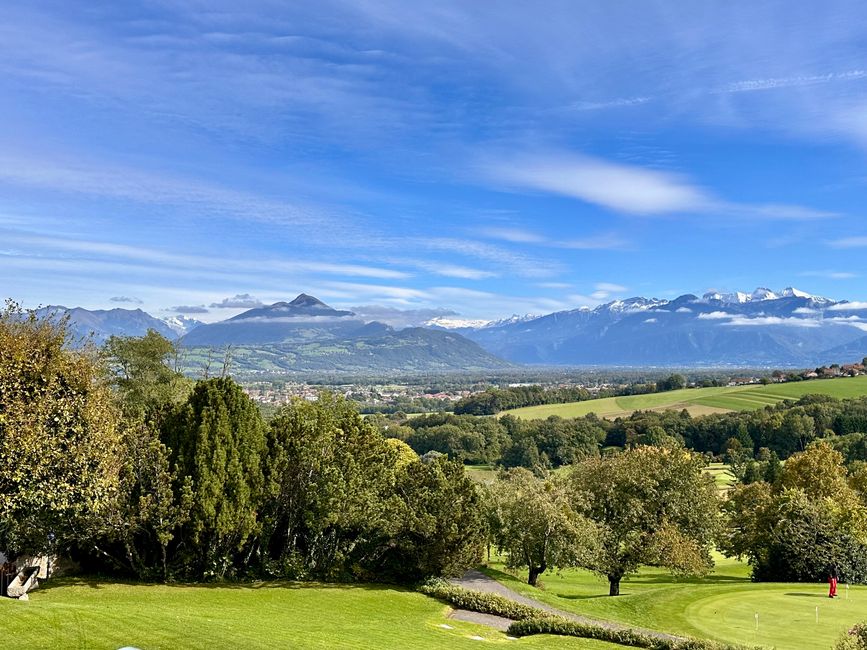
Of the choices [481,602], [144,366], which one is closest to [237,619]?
[481,602]

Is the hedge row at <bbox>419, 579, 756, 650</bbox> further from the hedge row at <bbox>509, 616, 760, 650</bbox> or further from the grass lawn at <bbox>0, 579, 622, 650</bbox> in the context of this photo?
the grass lawn at <bbox>0, 579, 622, 650</bbox>

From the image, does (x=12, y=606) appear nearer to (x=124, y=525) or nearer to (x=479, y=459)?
(x=124, y=525)

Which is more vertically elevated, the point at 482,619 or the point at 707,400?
the point at 707,400

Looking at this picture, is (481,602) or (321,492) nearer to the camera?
(481,602)

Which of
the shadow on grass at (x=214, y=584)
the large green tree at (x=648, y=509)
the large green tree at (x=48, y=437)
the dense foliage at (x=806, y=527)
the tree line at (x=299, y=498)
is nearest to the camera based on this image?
the large green tree at (x=48, y=437)

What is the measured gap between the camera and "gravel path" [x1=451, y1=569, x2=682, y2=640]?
2414 cm

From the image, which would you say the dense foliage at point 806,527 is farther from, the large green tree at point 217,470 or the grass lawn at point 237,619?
the large green tree at point 217,470

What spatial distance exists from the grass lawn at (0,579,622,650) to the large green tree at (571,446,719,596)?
12.9m

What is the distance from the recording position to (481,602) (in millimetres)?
27656

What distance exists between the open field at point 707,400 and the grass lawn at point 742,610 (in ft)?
381

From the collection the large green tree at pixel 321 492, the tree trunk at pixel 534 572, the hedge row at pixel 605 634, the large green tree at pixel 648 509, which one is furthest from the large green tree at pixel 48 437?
the large green tree at pixel 648 509

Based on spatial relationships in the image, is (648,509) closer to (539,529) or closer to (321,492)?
(539,529)

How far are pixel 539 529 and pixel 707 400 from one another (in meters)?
136

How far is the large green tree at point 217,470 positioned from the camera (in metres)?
26.6
